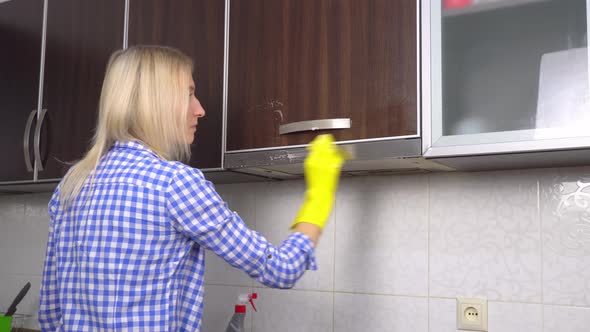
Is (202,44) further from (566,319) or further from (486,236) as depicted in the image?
(566,319)

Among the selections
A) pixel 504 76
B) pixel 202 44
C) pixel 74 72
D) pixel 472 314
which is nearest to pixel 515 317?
pixel 472 314

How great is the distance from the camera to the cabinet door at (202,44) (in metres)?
1.63

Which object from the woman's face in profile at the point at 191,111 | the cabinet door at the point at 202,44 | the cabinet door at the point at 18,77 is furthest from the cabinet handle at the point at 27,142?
the woman's face in profile at the point at 191,111

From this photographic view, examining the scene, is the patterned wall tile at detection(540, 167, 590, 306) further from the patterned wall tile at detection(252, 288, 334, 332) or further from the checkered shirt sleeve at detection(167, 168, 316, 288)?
the checkered shirt sleeve at detection(167, 168, 316, 288)

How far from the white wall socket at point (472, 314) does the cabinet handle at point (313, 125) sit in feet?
1.89

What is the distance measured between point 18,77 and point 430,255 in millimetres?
1563

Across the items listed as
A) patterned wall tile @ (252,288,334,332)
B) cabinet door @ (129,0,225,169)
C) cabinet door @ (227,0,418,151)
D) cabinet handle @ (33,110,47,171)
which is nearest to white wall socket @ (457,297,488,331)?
patterned wall tile @ (252,288,334,332)

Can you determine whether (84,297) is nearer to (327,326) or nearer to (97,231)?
(97,231)

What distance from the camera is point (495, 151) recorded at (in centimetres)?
122

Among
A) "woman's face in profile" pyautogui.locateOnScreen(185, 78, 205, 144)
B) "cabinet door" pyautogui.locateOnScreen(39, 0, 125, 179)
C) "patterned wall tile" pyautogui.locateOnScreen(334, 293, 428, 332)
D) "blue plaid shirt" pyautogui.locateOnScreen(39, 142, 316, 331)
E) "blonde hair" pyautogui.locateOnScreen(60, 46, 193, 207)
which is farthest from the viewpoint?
"cabinet door" pyautogui.locateOnScreen(39, 0, 125, 179)

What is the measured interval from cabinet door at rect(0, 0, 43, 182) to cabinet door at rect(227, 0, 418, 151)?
868 mm

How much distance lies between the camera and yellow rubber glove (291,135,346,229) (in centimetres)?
115

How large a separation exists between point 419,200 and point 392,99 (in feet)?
1.38

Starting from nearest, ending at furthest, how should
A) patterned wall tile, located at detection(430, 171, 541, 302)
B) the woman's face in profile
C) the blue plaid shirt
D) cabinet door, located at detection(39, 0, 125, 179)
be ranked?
the blue plaid shirt
the woman's face in profile
patterned wall tile, located at detection(430, 171, 541, 302)
cabinet door, located at detection(39, 0, 125, 179)
